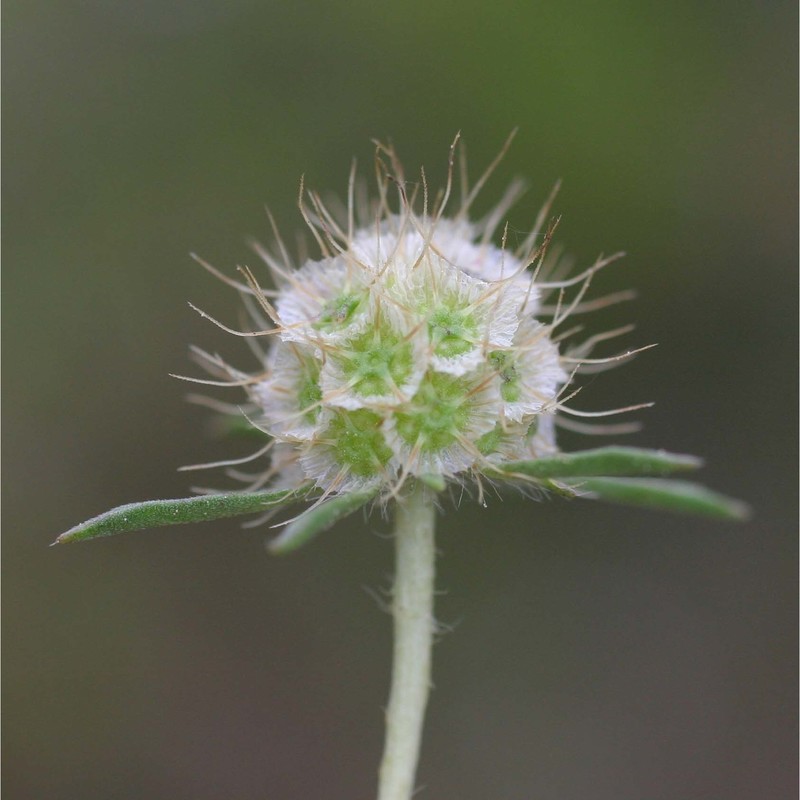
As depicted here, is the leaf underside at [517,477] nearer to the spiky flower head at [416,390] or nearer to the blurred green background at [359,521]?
the spiky flower head at [416,390]

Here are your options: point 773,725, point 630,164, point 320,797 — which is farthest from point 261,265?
point 773,725

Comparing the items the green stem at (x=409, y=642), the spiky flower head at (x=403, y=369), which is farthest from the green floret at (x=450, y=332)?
the green stem at (x=409, y=642)

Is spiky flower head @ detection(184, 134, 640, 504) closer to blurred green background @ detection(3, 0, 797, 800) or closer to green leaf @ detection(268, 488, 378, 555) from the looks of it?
green leaf @ detection(268, 488, 378, 555)

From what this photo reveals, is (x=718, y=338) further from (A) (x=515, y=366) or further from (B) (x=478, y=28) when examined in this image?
(A) (x=515, y=366)

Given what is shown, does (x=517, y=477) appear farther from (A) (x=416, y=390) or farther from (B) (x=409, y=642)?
(B) (x=409, y=642)

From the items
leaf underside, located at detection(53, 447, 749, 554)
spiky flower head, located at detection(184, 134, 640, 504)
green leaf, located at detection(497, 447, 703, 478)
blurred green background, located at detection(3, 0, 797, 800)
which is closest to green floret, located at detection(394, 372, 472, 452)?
spiky flower head, located at detection(184, 134, 640, 504)
